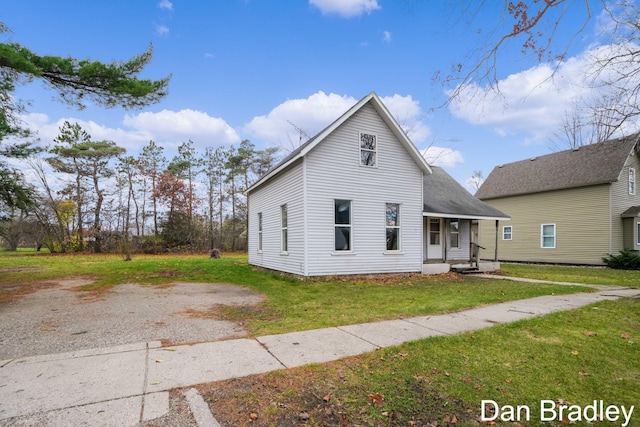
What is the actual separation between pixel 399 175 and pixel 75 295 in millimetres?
10965

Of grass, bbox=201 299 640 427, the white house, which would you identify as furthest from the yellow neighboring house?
grass, bbox=201 299 640 427

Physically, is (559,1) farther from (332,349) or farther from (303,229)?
(303,229)

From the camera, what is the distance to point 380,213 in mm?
12211

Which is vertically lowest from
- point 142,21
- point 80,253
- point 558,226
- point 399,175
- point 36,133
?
point 80,253

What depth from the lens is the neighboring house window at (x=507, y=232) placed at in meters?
22.6

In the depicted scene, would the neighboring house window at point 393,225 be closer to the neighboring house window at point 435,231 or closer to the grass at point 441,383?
the neighboring house window at point 435,231

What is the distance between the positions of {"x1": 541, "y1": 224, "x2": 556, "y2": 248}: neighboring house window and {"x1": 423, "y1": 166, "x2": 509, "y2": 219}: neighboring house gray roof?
6644 mm

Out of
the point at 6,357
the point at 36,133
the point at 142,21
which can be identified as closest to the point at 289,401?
the point at 6,357

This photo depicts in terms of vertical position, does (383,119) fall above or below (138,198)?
above

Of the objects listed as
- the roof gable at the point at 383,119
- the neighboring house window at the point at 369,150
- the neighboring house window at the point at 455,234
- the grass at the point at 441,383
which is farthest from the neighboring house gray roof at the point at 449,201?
the grass at the point at 441,383

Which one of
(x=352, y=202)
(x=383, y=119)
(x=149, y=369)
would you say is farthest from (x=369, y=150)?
(x=149, y=369)

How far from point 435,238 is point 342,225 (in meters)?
6.55

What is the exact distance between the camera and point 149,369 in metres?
3.60

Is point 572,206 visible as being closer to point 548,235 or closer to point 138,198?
point 548,235
